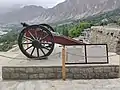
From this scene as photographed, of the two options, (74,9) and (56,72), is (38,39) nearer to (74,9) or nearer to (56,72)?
(56,72)

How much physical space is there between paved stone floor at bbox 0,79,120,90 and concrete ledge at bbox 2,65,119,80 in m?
0.26

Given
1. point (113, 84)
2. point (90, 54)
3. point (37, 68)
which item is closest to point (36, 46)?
point (37, 68)

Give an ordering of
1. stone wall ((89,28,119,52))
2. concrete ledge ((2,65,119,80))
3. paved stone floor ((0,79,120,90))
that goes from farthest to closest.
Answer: stone wall ((89,28,119,52)), concrete ledge ((2,65,119,80)), paved stone floor ((0,79,120,90))

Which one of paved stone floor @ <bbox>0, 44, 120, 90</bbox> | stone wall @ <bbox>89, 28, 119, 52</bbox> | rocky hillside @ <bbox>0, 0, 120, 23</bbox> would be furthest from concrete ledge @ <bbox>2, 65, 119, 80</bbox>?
rocky hillside @ <bbox>0, 0, 120, 23</bbox>

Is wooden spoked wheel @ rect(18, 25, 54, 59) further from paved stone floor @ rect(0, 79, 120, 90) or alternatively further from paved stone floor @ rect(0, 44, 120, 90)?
paved stone floor @ rect(0, 79, 120, 90)

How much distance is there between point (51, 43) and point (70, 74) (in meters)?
1.42

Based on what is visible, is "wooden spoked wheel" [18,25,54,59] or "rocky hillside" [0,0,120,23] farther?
"rocky hillside" [0,0,120,23]

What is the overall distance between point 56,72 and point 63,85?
2.33ft

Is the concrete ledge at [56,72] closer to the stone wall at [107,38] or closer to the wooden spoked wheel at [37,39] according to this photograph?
the wooden spoked wheel at [37,39]

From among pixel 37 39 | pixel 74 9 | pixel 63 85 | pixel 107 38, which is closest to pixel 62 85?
pixel 63 85

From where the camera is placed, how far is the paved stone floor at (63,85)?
21.5 feet

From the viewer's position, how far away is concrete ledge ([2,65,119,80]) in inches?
290

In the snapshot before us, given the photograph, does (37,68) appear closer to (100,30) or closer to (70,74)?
(70,74)

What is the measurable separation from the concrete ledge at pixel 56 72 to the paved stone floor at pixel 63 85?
0.26m
